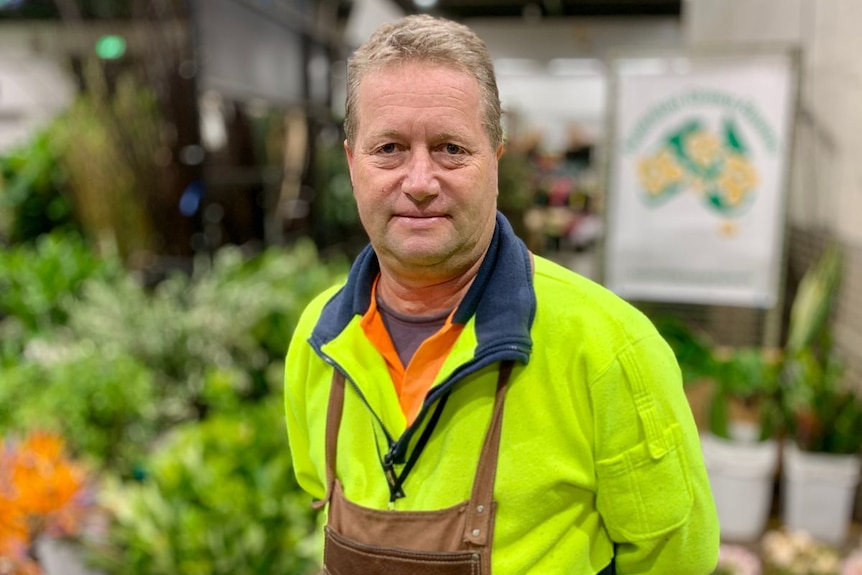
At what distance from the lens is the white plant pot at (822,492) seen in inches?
109

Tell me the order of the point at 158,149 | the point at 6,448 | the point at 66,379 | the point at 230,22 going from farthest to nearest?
the point at 230,22
the point at 158,149
the point at 66,379
the point at 6,448

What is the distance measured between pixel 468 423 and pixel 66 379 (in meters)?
1.98

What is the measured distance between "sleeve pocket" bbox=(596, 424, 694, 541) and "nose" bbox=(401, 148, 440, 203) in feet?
1.21

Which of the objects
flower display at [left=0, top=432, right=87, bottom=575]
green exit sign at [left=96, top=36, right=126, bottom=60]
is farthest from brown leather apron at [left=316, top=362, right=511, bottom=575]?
green exit sign at [left=96, top=36, right=126, bottom=60]

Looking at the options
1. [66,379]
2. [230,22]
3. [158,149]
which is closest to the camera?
[66,379]

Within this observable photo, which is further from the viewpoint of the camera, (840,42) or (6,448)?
(840,42)

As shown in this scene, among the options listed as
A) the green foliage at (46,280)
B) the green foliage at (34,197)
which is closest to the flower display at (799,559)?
the green foliage at (46,280)

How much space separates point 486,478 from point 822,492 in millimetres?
2384

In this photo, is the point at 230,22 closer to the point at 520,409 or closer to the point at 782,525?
the point at 782,525

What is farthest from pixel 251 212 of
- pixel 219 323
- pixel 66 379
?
pixel 66 379

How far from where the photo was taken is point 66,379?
8.11ft

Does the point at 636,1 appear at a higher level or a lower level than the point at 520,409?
higher

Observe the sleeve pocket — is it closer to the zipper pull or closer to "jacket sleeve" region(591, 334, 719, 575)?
"jacket sleeve" region(591, 334, 719, 575)

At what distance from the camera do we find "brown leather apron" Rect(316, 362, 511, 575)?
35.1 inches
